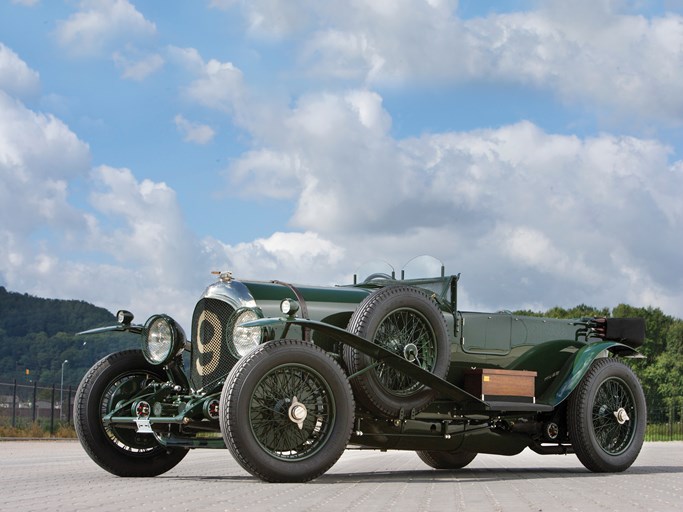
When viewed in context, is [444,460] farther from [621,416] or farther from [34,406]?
[34,406]

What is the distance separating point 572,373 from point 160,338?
190 inches

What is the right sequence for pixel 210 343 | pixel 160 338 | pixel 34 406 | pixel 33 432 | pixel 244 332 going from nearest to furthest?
pixel 244 332 → pixel 210 343 → pixel 160 338 → pixel 33 432 → pixel 34 406

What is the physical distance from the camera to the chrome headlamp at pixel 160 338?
36.3 feet

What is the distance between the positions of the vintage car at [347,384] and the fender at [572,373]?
19 millimetres

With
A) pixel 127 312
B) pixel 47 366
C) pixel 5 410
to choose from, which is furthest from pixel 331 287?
pixel 47 366

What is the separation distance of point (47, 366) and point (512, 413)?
123185 mm

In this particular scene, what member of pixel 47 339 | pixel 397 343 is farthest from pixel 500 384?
pixel 47 339

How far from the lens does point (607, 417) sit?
40.9 feet

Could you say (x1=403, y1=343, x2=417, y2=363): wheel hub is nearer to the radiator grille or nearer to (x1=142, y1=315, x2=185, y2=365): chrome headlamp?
the radiator grille

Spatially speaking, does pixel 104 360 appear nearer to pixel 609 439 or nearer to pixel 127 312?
pixel 127 312

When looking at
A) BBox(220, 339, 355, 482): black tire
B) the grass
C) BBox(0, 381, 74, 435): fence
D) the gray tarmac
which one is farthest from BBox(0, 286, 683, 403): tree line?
BBox(220, 339, 355, 482): black tire

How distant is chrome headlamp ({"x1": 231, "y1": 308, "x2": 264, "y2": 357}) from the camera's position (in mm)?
10023

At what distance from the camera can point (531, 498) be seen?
8086mm

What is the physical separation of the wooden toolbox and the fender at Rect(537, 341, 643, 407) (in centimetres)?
42
